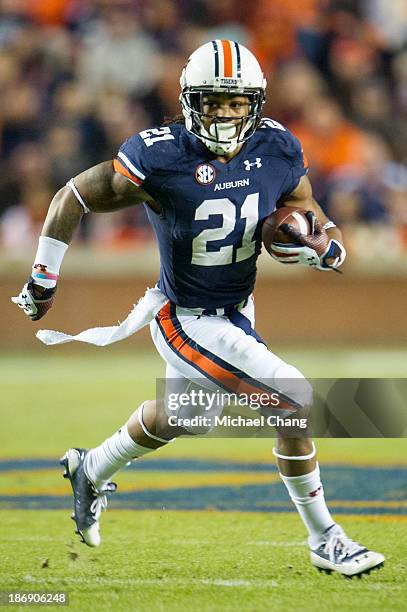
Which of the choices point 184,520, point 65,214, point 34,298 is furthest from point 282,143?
point 184,520

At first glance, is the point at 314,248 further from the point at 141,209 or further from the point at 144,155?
the point at 141,209

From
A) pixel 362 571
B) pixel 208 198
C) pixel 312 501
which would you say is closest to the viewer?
pixel 362 571

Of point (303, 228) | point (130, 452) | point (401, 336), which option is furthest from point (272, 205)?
point (401, 336)

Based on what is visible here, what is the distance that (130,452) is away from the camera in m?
4.04

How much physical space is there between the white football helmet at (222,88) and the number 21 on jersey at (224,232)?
0.60ft

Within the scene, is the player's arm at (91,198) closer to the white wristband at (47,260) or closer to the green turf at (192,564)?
the white wristband at (47,260)

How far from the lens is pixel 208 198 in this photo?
3.82m

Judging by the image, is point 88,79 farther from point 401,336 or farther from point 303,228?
point 303,228

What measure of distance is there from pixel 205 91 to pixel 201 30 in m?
7.22

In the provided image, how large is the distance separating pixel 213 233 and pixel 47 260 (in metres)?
0.58

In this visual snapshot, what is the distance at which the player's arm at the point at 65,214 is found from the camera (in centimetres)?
388

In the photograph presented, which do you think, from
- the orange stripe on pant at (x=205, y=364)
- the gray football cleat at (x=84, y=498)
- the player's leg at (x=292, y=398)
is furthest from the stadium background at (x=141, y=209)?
the player's leg at (x=292, y=398)

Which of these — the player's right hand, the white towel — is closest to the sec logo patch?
the white towel

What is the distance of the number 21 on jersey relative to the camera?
12.6 feet
